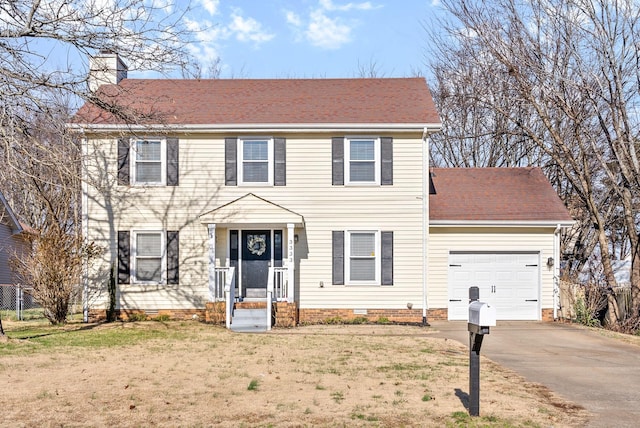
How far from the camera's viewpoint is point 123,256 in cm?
1781

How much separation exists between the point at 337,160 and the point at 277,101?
113 inches

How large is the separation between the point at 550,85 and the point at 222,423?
15233mm

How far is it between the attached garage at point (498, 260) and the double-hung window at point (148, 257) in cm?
716

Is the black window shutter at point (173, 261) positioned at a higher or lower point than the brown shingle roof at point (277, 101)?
lower

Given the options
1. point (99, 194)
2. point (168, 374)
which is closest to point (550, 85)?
point (99, 194)

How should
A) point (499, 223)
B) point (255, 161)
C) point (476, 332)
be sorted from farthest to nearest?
point (499, 223) < point (255, 161) < point (476, 332)

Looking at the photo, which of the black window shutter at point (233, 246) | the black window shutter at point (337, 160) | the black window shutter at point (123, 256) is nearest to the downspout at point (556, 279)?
the black window shutter at point (337, 160)

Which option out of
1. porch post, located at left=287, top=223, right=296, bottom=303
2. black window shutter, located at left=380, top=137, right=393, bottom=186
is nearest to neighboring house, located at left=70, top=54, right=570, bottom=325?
black window shutter, located at left=380, top=137, right=393, bottom=186

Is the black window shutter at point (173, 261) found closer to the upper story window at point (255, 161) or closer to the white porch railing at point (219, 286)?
the white porch railing at point (219, 286)

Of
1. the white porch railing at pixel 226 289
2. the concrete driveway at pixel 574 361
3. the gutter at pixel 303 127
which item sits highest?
the gutter at pixel 303 127

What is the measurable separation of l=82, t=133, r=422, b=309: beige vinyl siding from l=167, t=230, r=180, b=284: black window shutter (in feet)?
0.46

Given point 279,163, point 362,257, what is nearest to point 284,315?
point 362,257

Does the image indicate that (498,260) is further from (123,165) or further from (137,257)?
(123,165)

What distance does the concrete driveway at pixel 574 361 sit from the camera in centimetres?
808
